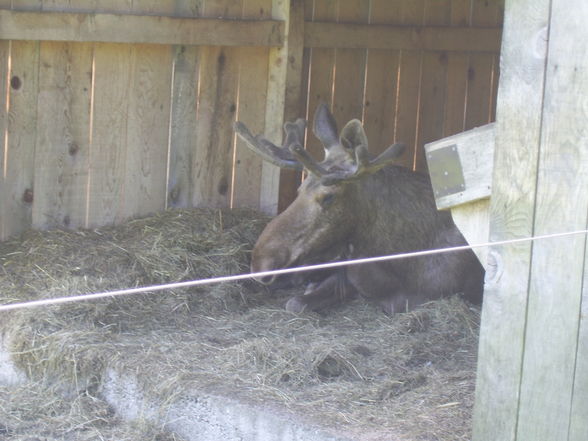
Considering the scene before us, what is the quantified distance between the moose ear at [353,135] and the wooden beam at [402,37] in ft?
5.17

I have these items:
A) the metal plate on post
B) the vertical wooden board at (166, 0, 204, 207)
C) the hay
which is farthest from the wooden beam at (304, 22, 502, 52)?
the metal plate on post

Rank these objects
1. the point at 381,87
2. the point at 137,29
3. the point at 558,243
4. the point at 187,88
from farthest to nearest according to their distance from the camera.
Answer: the point at 381,87, the point at 187,88, the point at 137,29, the point at 558,243

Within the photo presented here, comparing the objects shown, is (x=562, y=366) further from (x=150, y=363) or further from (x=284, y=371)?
(x=150, y=363)

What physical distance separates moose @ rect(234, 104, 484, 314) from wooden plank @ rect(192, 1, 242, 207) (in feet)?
3.07

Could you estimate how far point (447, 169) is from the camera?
3.90 m

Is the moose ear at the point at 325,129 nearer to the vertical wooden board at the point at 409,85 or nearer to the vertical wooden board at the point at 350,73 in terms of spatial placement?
the vertical wooden board at the point at 350,73

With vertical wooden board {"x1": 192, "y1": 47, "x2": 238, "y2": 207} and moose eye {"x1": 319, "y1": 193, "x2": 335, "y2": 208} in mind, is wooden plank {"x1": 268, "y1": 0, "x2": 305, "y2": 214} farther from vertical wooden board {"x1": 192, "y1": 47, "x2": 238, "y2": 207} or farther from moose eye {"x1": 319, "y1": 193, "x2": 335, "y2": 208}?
moose eye {"x1": 319, "y1": 193, "x2": 335, "y2": 208}

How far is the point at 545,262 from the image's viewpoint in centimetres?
372

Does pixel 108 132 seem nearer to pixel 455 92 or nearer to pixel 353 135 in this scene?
pixel 353 135

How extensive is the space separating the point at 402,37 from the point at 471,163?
509 cm

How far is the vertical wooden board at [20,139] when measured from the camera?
21.9 ft

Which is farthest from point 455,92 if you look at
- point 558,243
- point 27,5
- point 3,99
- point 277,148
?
point 558,243

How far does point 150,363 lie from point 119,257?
1417mm

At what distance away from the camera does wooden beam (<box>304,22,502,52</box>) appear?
8.20 meters
